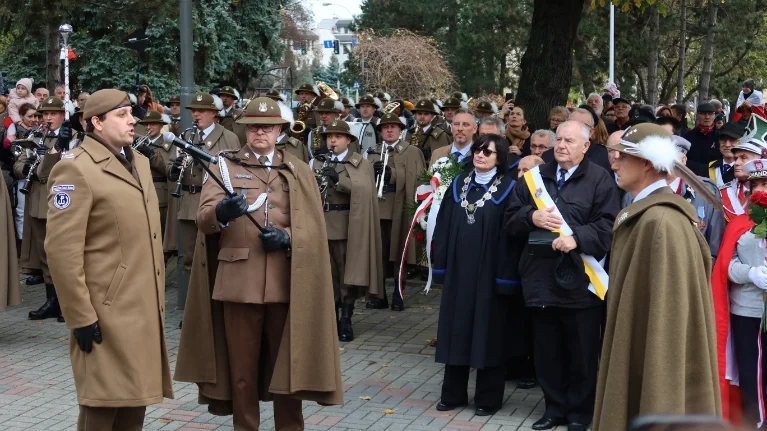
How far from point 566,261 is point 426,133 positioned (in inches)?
262

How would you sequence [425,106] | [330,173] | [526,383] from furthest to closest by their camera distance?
1. [425,106]
2. [330,173]
3. [526,383]

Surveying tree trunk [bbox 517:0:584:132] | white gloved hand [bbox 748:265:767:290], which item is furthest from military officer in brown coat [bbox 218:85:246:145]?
white gloved hand [bbox 748:265:767:290]

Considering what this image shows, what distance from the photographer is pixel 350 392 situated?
8.39 meters

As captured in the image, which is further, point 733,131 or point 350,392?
point 733,131

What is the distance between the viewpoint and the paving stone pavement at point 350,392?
755 centimetres

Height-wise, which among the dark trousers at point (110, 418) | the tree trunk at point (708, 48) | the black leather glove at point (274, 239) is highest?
the tree trunk at point (708, 48)

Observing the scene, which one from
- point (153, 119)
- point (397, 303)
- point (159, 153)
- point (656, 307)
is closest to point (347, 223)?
point (397, 303)

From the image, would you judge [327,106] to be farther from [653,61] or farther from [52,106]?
[653,61]

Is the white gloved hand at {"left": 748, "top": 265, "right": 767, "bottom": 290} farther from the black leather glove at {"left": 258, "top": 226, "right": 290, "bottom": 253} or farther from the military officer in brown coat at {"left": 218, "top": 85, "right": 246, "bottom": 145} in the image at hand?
the military officer in brown coat at {"left": 218, "top": 85, "right": 246, "bottom": 145}

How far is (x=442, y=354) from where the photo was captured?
25.8ft

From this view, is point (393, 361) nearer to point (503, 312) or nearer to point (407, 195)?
point (503, 312)

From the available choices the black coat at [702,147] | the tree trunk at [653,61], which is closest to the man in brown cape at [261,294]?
the black coat at [702,147]

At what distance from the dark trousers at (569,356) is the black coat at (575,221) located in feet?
0.46

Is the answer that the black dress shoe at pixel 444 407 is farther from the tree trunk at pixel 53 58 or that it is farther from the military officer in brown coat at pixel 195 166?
the tree trunk at pixel 53 58
